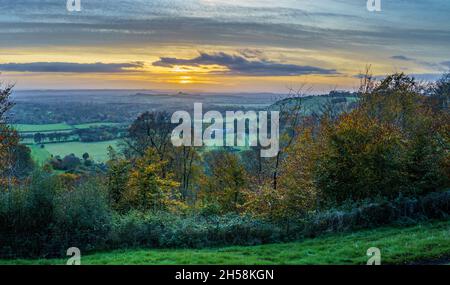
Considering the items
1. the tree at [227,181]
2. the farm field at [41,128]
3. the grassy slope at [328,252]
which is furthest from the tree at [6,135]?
the grassy slope at [328,252]

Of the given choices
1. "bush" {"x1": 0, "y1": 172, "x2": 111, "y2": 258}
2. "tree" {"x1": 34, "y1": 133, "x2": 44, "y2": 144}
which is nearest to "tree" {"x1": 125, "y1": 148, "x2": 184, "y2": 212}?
"bush" {"x1": 0, "y1": 172, "x2": 111, "y2": 258}

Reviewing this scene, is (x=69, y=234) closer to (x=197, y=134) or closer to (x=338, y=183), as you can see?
(x=338, y=183)

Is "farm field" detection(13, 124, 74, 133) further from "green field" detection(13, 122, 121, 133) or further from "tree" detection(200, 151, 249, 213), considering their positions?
"tree" detection(200, 151, 249, 213)

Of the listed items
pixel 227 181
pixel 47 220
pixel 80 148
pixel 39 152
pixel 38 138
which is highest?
pixel 38 138

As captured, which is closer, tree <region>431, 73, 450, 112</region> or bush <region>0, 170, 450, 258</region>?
bush <region>0, 170, 450, 258</region>

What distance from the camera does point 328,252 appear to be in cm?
1145

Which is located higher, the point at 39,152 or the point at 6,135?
the point at 6,135

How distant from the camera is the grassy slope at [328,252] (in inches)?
421

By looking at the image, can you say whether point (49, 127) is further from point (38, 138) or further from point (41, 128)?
point (38, 138)

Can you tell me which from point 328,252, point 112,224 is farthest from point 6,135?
point 328,252

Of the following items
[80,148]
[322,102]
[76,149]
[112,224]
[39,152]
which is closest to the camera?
[112,224]

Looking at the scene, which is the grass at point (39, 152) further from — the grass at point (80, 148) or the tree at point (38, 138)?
the tree at point (38, 138)

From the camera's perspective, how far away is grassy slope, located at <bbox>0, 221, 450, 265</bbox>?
35.1 feet

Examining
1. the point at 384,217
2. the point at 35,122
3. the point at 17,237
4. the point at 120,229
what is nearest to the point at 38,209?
the point at 17,237
